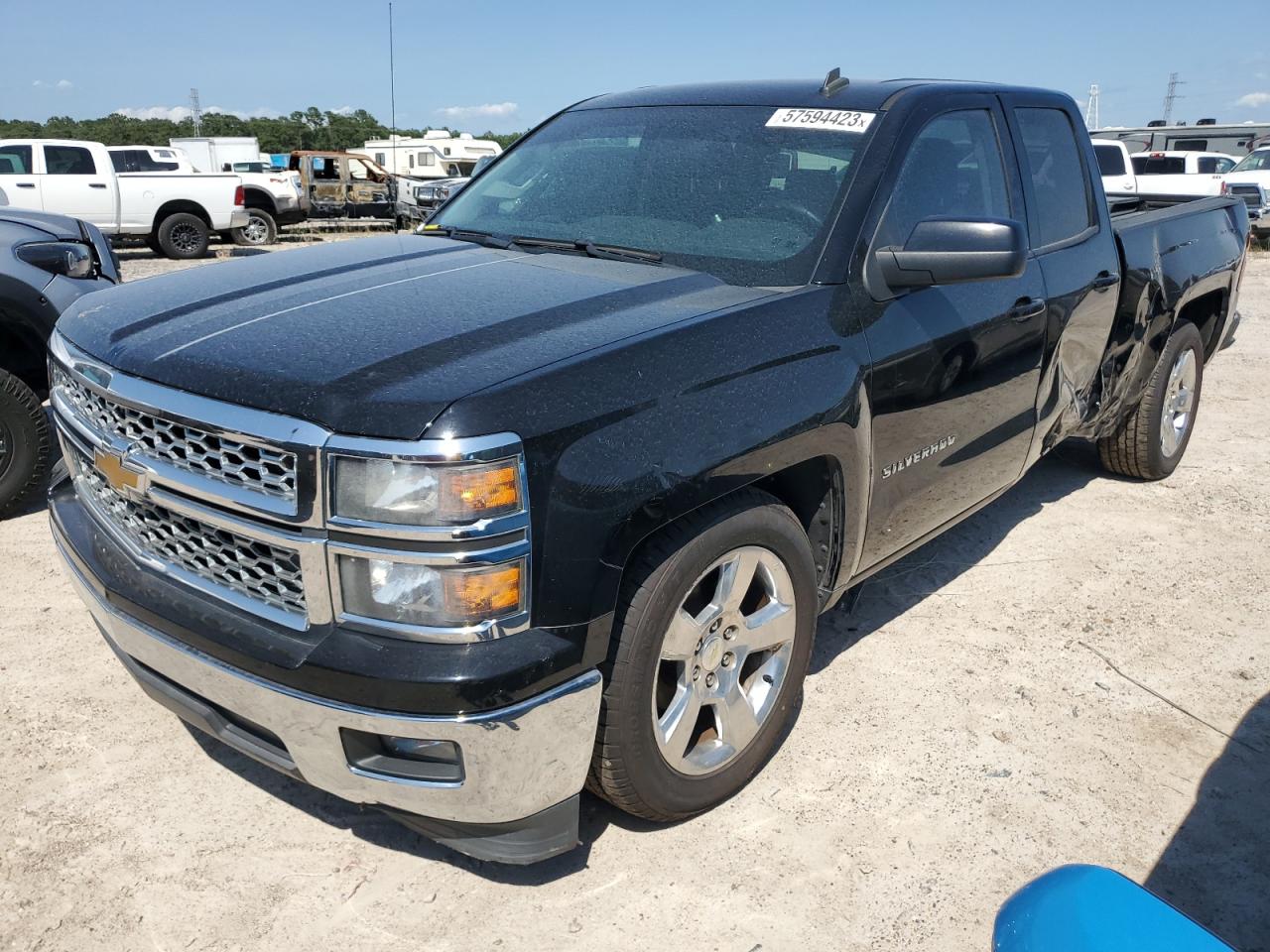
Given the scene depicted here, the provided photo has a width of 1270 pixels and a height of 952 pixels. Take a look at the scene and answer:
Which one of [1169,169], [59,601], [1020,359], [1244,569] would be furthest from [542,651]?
[1169,169]

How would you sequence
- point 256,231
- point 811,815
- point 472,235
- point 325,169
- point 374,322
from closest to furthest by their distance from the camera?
1. point 374,322
2. point 811,815
3. point 472,235
4. point 256,231
5. point 325,169

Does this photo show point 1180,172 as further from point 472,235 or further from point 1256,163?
point 472,235

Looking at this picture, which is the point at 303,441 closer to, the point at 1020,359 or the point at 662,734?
the point at 662,734

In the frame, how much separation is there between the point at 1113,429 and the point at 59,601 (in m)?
4.84

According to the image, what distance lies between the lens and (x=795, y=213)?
2.98 m

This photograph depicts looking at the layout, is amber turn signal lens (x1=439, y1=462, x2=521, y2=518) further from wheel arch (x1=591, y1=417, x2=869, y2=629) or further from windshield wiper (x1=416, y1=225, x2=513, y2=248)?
windshield wiper (x1=416, y1=225, x2=513, y2=248)

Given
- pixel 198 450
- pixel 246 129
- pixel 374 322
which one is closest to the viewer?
A: pixel 198 450

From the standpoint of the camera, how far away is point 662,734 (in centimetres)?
246

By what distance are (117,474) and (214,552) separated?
36 centimetres

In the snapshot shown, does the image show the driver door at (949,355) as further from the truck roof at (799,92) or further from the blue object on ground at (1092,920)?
the blue object on ground at (1092,920)

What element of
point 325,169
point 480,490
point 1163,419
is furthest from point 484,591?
Result: point 325,169

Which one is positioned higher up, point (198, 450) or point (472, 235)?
point (472, 235)

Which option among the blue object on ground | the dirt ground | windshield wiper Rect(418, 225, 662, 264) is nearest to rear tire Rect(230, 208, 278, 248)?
the dirt ground

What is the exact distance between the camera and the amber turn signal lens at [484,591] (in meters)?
1.98
